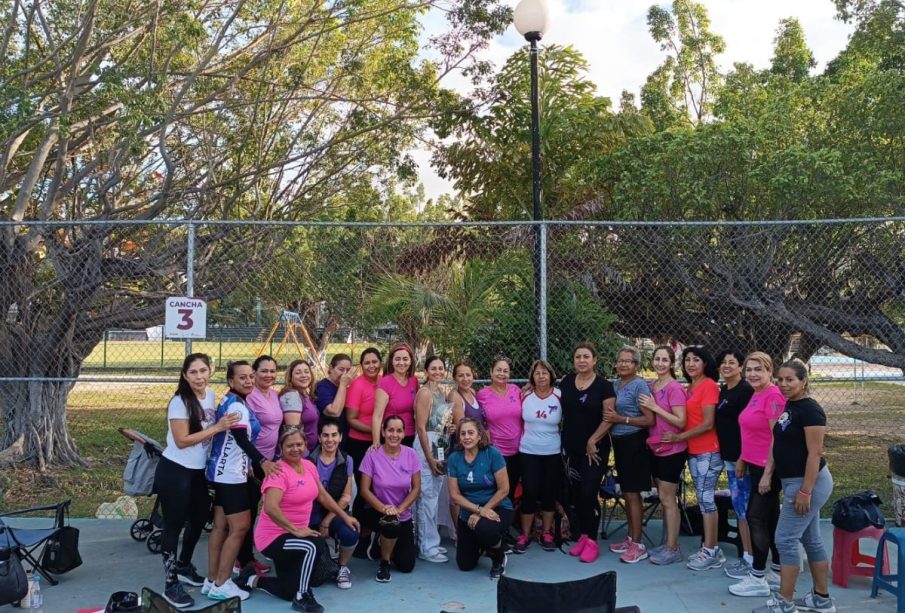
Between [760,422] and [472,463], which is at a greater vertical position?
[760,422]

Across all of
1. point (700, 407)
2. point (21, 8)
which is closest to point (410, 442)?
point (700, 407)

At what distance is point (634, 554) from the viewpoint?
581 centimetres

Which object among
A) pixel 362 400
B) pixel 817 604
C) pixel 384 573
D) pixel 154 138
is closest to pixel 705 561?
pixel 817 604

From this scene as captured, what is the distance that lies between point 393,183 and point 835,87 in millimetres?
7427

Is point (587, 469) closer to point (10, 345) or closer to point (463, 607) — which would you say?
point (463, 607)

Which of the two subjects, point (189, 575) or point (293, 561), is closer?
point (293, 561)

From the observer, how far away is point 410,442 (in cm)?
617

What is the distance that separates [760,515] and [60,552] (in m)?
4.65

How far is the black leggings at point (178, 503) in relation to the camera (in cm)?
504

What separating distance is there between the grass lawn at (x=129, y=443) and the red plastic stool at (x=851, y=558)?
1957 mm

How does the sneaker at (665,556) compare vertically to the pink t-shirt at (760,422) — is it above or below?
below

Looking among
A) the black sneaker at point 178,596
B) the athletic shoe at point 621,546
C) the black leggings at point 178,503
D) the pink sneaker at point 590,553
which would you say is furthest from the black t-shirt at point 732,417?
the black sneaker at point 178,596

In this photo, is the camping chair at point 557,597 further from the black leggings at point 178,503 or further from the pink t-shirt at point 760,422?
the black leggings at point 178,503

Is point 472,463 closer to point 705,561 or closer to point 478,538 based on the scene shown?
point 478,538
